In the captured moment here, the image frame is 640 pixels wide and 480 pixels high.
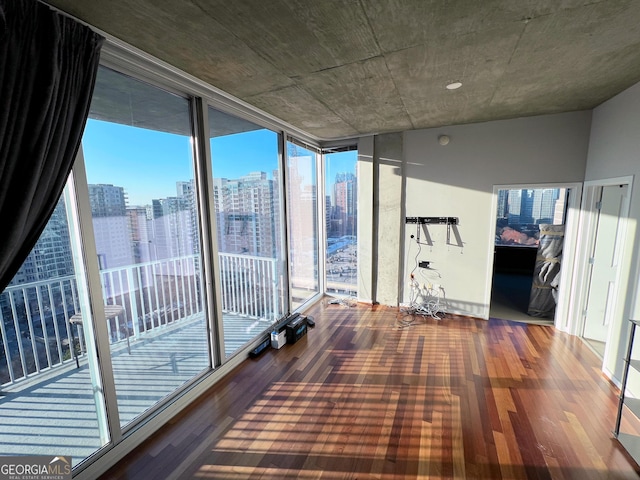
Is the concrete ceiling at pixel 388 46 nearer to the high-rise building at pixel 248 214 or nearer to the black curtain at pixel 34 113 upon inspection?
the black curtain at pixel 34 113

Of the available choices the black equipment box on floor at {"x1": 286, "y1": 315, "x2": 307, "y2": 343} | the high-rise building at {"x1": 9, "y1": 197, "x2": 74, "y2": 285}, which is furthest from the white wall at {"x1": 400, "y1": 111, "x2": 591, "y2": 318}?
the high-rise building at {"x1": 9, "y1": 197, "x2": 74, "y2": 285}

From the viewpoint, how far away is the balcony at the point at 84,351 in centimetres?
156

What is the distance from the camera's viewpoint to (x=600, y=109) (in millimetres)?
3039

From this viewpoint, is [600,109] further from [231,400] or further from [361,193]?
[231,400]

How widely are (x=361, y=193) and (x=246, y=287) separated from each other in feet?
7.89

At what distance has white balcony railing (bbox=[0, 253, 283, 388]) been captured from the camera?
1.52m

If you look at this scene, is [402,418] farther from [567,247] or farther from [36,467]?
[567,247]

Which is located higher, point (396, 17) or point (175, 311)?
point (396, 17)

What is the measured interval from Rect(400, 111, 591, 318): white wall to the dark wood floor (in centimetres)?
107

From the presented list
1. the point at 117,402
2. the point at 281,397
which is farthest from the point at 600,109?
the point at 117,402

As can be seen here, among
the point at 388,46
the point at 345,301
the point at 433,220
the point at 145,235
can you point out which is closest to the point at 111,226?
the point at 145,235

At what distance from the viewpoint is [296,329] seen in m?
3.48

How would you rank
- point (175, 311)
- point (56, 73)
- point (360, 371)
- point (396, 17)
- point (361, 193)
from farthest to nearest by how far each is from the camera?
point (361, 193) → point (360, 371) → point (175, 311) → point (396, 17) → point (56, 73)

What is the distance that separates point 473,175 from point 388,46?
2.70m
